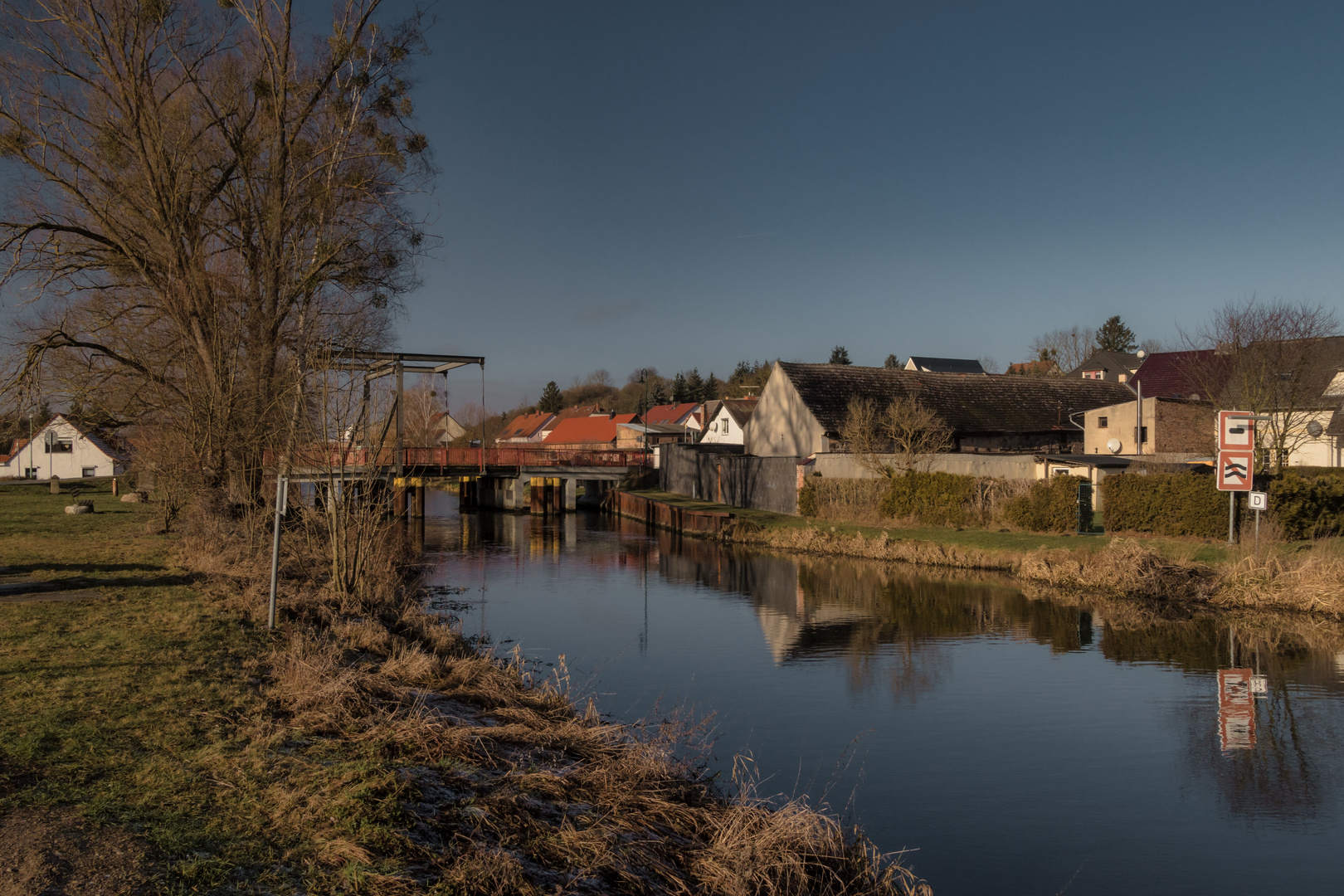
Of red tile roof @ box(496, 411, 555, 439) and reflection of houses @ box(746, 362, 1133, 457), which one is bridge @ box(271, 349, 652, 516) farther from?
red tile roof @ box(496, 411, 555, 439)

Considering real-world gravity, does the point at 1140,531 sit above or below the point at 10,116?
below

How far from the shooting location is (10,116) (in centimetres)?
1585

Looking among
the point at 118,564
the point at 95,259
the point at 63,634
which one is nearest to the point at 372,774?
the point at 63,634

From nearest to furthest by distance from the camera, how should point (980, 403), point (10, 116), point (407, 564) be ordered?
point (10, 116)
point (407, 564)
point (980, 403)

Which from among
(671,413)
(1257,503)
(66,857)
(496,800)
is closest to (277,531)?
(496,800)

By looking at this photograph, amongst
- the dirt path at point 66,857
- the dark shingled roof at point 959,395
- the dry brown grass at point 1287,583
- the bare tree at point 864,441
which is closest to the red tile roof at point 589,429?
the dark shingled roof at point 959,395

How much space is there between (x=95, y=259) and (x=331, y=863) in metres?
16.6

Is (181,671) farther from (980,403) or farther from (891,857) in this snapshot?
(980,403)

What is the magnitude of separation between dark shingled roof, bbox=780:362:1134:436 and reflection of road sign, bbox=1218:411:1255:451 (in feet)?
66.6

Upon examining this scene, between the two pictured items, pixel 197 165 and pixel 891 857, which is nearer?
pixel 891 857

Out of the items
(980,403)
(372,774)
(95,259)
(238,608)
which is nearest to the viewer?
(372,774)

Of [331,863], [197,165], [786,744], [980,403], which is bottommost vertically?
[786,744]

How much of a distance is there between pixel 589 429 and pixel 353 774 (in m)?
83.1

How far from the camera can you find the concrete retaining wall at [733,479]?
33.6 m
